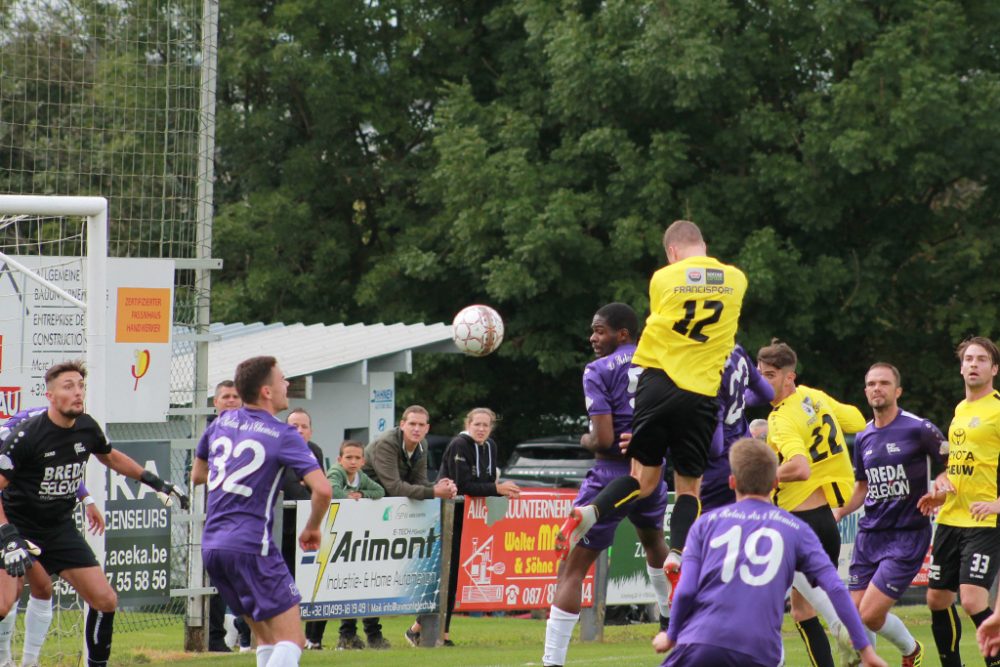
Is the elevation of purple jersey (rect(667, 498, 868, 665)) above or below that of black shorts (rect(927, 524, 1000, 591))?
above

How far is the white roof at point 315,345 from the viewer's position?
69.2ft

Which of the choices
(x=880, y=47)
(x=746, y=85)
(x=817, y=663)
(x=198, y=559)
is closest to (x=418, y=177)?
(x=746, y=85)

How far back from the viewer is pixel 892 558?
10336 mm

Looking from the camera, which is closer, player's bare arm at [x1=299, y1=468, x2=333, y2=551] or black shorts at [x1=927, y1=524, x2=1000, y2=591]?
player's bare arm at [x1=299, y1=468, x2=333, y2=551]

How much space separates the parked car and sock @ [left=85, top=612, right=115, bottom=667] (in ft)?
33.5

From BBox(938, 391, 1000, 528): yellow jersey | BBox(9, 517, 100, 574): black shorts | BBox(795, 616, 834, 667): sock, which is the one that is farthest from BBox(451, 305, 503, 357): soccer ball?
BBox(795, 616, 834, 667): sock

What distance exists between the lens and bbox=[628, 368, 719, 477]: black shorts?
8297 mm

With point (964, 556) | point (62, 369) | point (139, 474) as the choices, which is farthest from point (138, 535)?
point (964, 556)

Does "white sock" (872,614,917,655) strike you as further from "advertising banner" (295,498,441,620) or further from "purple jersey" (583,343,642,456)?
"advertising banner" (295,498,441,620)

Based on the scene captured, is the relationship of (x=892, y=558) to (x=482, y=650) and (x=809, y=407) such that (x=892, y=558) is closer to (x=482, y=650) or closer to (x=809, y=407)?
(x=809, y=407)

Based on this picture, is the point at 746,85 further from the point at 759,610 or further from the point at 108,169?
the point at 759,610

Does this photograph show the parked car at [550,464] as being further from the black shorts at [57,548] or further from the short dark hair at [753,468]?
the short dark hair at [753,468]

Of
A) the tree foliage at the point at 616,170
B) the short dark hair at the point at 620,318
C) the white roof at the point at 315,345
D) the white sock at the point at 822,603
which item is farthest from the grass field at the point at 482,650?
the tree foliage at the point at 616,170

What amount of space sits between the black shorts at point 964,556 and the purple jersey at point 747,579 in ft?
12.1
